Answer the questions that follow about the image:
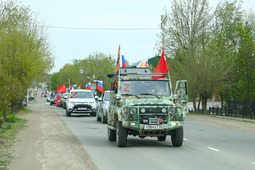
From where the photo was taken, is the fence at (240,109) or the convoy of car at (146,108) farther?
the fence at (240,109)

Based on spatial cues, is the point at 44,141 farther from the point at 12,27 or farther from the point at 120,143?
the point at 12,27

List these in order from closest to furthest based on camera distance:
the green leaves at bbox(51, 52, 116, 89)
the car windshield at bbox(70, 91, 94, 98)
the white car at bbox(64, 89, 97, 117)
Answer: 1. the white car at bbox(64, 89, 97, 117)
2. the car windshield at bbox(70, 91, 94, 98)
3. the green leaves at bbox(51, 52, 116, 89)

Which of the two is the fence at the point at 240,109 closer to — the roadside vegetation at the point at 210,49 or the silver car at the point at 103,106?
the roadside vegetation at the point at 210,49

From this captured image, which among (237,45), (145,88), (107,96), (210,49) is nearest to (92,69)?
(237,45)

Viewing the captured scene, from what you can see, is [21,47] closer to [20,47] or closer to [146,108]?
[20,47]

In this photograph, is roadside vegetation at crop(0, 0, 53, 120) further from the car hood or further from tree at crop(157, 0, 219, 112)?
the car hood

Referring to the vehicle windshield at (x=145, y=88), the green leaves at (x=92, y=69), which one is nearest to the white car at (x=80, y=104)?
the vehicle windshield at (x=145, y=88)

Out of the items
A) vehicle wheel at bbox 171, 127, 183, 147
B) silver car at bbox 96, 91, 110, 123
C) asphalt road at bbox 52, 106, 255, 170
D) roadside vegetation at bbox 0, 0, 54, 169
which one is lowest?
asphalt road at bbox 52, 106, 255, 170

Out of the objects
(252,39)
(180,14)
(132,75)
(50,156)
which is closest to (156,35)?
(180,14)

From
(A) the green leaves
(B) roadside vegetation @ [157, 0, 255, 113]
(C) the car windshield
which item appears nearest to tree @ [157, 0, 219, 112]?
(B) roadside vegetation @ [157, 0, 255, 113]

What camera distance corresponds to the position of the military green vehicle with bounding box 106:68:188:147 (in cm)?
1123

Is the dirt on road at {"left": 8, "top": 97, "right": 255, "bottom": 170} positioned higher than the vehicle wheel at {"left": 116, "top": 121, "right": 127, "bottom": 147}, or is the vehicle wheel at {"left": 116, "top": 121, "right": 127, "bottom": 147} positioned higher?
the vehicle wheel at {"left": 116, "top": 121, "right": 127, "bottom": 147}

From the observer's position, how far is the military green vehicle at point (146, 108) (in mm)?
11234

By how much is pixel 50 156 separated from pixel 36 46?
85.2 feet
